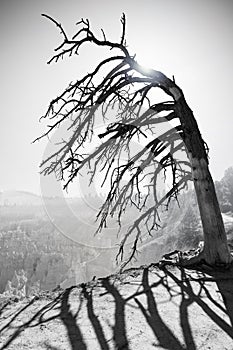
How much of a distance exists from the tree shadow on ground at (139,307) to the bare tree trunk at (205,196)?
413 mm

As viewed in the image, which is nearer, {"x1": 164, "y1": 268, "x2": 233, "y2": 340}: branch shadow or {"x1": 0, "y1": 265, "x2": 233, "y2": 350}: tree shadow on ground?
{"x1": 0, "y1": 265, "x2": 233, "y2": 350}: tree shadow on ground

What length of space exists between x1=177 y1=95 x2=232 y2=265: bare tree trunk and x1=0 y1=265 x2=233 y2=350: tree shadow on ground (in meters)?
0.41

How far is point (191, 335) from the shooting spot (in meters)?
2.50

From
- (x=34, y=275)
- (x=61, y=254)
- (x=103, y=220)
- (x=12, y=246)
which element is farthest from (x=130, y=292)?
(x=12, y=246)

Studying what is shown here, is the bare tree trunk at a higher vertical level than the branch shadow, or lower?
higher

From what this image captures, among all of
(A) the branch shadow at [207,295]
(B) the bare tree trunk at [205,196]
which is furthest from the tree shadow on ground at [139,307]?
(B) the bare tree trunk at [205,196]

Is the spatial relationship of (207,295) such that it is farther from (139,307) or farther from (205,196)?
(205,196)

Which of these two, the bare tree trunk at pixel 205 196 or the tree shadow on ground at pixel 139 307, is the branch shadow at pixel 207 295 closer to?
the tree shadow on ground at pixel 139 307

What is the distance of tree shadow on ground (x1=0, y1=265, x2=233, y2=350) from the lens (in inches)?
94.7

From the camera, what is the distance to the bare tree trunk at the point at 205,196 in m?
4.81

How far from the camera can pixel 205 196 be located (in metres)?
4.95

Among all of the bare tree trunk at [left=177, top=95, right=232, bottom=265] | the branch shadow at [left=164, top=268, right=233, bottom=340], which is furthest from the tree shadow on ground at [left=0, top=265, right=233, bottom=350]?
the bare tree trunk at [left=177, top=95, right=232, bottom=265]

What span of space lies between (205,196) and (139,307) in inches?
103

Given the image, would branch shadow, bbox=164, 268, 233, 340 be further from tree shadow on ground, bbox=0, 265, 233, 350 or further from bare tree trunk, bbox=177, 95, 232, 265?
bare tree trunk, bbox=177, 95, 232, 265
